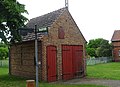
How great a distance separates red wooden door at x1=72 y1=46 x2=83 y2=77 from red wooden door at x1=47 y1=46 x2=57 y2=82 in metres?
2.64

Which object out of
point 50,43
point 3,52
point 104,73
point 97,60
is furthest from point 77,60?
point 3,52

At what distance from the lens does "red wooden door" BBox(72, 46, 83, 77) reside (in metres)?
24.8

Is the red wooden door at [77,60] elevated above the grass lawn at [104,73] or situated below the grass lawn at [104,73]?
above

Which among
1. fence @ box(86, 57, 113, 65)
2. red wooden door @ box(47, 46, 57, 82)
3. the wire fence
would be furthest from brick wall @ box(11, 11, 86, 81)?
fence @ box(86, 57, 113, 65)

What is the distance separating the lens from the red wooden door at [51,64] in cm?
2209

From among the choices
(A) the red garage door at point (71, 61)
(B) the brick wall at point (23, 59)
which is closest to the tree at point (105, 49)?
(A) the red garage door at point (71, 61)

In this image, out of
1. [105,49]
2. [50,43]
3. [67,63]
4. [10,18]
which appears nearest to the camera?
[10,18]

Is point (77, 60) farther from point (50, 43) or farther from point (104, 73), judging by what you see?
point (104, 73)

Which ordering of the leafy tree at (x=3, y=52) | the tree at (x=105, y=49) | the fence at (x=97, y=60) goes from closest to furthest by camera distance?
the fence at (x=97, y=60), the tree at (x=105, y=49), the leafy tree at (x=3, y=52)

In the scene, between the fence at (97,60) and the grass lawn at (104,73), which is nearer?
the grass lawn at (104,73)

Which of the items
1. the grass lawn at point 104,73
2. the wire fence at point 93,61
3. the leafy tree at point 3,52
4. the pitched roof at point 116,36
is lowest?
the grass lawn at point 104,73

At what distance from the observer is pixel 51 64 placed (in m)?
22.4

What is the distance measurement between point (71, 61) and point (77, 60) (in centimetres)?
99

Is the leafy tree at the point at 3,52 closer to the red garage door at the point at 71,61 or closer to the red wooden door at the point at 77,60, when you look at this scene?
the red wooden door at the point at 77,60
